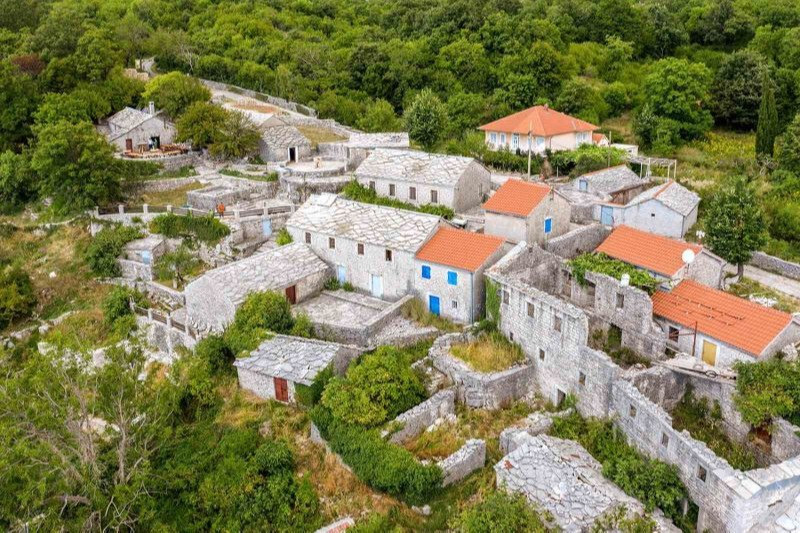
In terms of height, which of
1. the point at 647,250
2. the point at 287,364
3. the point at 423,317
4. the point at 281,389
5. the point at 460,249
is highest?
the point at 460,249

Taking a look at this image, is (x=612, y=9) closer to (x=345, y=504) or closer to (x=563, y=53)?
(x=563, y=53)

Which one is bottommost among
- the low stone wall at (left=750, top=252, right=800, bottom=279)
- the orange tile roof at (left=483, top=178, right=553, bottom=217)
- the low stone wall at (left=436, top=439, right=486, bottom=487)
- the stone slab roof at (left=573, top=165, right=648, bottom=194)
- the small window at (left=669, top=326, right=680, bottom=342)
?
the low stone wall at (left=436, top=439, right=486, bottom=487)

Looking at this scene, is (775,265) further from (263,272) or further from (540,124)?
(263,272)

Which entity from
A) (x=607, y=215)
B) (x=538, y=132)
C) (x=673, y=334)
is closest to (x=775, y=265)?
(x=607, y=215)

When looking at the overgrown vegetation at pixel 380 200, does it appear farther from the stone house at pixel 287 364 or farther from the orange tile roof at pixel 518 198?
the stone house at pixel 287 364

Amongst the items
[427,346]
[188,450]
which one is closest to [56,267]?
[188,450]

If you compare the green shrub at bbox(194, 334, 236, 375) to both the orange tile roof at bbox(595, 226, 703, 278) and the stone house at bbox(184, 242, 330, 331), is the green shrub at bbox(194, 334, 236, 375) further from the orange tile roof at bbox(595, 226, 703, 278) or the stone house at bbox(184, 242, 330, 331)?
the orange tile roof at bbox(595, 226, 703, 278)

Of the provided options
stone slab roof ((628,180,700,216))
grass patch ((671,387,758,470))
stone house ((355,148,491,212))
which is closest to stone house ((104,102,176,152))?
stone house ((355,148,491,212))
